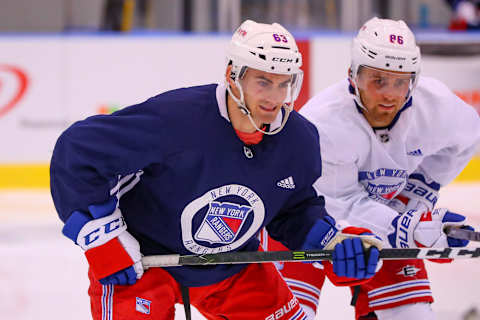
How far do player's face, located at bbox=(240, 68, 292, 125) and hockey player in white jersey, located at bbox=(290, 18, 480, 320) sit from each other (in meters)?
0.51

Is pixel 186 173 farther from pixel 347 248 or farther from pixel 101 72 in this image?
pixel 101 72

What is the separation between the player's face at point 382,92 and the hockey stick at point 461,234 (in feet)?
1.23

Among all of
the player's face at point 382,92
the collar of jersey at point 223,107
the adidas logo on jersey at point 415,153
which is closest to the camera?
the collar of jersey at point 223,107

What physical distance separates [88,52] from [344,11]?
73.2 inches

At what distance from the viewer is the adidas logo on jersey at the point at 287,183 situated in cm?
212

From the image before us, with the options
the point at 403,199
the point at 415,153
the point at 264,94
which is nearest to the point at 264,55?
the point at 264,94

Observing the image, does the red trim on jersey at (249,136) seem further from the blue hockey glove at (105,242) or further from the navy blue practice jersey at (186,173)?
the blue hockey glove at (105,242)

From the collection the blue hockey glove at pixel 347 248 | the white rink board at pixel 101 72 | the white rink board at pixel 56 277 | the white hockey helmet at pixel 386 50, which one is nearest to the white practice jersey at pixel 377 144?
the white hockey helmet at pixel 386 50

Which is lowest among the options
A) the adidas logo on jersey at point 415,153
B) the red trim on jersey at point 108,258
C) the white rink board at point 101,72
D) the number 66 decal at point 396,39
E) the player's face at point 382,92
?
the white rink board at point 101,72

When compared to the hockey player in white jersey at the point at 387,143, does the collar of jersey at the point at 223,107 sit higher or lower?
higher

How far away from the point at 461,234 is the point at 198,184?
83cm

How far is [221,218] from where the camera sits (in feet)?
6.84

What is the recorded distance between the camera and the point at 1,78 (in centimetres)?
504

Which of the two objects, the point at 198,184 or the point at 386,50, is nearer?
the point at 198,184
